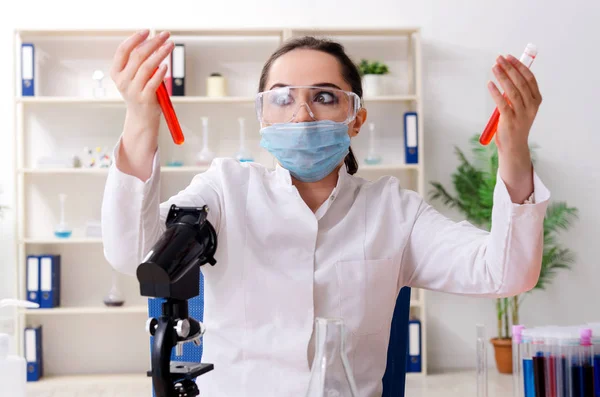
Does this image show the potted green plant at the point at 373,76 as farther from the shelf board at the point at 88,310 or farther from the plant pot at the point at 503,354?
the shelf board at the point at 88,310

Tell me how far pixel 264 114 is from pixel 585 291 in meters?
3.82

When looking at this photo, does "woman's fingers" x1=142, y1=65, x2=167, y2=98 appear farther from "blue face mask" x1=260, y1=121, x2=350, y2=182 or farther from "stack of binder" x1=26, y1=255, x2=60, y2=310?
"stack of binder" x1=26, y1=255, x2=60, y2=310

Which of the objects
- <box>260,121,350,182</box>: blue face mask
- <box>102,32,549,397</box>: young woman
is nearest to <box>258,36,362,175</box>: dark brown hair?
<box>102,32,549,397</box>: young woman

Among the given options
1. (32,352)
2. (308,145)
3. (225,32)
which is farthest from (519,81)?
(32,352)

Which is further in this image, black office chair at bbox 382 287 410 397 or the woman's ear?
the woman's ear

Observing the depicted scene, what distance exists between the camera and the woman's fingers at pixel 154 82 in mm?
967

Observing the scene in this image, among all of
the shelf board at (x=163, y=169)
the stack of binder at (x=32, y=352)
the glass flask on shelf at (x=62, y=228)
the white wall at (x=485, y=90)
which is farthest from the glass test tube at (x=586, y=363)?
the stack of binder at (x=32, y=352)

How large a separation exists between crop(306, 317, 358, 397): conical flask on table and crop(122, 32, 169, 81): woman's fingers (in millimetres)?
416

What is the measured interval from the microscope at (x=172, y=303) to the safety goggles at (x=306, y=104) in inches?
23.2

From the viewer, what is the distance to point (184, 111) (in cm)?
464

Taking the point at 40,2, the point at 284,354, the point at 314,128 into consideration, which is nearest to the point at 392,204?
the point at 314,128

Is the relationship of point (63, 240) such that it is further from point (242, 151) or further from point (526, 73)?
point (526, 73)

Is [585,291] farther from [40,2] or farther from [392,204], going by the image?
[40,2]

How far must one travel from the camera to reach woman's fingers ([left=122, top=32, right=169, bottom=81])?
38.4 inches
